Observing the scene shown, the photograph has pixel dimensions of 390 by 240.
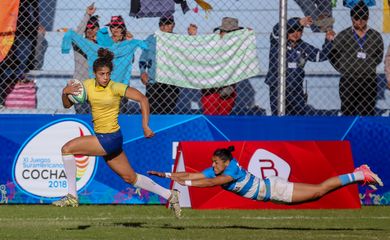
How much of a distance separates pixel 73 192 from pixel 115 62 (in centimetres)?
350

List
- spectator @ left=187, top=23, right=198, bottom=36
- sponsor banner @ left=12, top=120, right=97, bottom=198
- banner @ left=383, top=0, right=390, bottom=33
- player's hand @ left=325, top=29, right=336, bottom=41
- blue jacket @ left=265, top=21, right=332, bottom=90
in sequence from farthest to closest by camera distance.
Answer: banner @ left=383, top=0, right=390, bottom=33
spectator @ left=187, top=23, right=198, bottom=36
player's hand @ left=325, top=29, right=336, bottom=41
blue jacket @ left=265, top=21, right=332, bottom=90
sponsor banner @ left=12, top=120, right=97, bottom=198

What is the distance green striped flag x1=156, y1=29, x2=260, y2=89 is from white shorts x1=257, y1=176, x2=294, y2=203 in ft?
13.5

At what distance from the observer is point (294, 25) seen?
56.6 ft

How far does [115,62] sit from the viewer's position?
53.9 ft

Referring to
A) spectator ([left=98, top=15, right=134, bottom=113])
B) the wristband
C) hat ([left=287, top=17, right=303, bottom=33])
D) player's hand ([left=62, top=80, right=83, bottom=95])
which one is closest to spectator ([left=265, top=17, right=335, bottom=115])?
hat ([left=287, top=17, right=303, bottom=33])

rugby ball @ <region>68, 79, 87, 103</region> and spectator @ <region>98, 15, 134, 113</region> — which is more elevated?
spectator @ <region>98, 15, 134, 113</region>

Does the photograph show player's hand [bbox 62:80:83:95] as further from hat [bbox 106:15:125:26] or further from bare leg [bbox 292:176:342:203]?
hat [bbox 106:15:125:26]

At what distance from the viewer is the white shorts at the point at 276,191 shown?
12.5 m

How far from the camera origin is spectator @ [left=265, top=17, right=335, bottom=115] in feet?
55.8

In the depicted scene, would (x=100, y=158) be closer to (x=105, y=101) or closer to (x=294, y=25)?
(x=105, y=101)

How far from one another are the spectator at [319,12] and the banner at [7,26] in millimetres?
4993

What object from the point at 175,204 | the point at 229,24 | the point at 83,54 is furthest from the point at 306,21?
the point at 175,204

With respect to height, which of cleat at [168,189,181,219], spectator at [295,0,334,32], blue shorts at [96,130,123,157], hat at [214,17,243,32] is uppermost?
spectator at [295,0,334,32]

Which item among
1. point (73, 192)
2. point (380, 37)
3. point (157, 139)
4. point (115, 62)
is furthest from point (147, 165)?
point (380, 37)
